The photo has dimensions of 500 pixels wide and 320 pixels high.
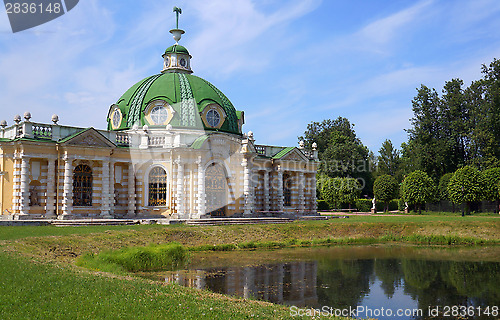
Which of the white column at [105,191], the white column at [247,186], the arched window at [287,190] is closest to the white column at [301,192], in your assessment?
the arched window at [287,190]

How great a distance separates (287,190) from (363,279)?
2977 centimetres

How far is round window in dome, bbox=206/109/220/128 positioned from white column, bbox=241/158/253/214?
18.4ft

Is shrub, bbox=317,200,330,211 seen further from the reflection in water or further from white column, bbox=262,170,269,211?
the reflection in water

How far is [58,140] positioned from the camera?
36.4 m

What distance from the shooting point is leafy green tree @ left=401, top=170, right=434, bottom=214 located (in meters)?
59.8

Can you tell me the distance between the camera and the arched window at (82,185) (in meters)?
37.0

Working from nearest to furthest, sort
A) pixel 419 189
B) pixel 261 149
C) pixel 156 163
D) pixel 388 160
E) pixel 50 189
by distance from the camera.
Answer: pixel 50 189, pixel 156 163, pixel 261 149, pixel 419 189, pixel 388 160

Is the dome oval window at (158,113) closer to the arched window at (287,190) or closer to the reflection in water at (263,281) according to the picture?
the arched window at (287,190)

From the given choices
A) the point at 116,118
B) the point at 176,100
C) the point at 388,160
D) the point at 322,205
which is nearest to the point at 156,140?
the point at 176,100

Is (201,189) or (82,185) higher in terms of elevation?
(82,185)

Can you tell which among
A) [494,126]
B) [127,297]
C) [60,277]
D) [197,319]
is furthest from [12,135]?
[494,126]

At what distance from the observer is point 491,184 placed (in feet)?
179

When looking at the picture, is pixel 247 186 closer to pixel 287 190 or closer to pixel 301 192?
pixel 287 190

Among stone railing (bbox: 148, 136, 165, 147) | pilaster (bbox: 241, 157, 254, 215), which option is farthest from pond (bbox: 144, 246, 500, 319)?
stone railing (bbox: 148, 136, 165, 147)
